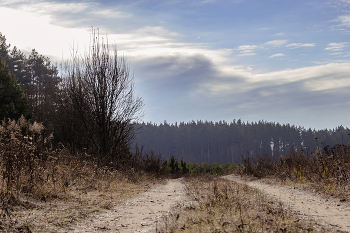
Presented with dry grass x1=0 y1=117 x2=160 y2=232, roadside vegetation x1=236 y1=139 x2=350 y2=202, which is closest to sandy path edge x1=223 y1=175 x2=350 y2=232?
roadside vegetation x1=236 y1=139 x2=350 y2=202

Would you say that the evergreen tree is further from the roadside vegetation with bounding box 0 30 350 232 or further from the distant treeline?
the distant treeline

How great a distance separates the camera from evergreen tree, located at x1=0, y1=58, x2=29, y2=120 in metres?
21.0

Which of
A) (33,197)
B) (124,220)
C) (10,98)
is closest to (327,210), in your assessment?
(124,220)

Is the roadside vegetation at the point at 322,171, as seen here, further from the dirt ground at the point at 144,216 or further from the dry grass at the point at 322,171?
the dirt ground at the point at 144,216

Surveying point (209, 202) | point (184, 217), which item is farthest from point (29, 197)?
point (209, 202)

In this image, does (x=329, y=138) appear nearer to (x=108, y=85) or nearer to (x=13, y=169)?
(x=108, y=85)

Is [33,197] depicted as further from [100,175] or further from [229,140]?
[229,140]

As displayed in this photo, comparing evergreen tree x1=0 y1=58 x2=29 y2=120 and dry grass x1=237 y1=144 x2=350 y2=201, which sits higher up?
evergreen tree x1=0 y1=58 x2=29 y2=120

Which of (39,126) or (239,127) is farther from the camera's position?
(239,127)

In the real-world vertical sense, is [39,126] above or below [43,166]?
above

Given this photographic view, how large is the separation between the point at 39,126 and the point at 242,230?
628 centimetres

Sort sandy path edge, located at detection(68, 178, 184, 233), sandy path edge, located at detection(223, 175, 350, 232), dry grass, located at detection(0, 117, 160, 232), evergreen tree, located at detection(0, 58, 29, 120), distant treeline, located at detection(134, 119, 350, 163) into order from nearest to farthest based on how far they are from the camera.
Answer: dry grass, located at detection(0, 117, 160, 232)
sandy path edge, located at detection(68, 178, 184, 233)
sandy path edge, located at detection(223, 175, 350, 232)
evergreen tree, located at detection(0, 58, 29, 120)
distant treeline, located at detection(134, 119, 350, 163)

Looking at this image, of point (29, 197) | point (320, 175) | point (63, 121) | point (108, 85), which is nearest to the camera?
point (29, 197)

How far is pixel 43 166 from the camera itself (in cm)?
757
